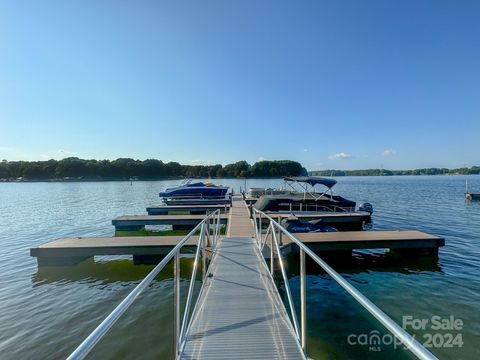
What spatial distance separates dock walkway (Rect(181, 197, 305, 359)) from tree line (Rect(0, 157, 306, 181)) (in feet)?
353

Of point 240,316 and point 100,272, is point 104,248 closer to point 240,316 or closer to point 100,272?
point 100,272

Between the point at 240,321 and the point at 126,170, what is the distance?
126376mm

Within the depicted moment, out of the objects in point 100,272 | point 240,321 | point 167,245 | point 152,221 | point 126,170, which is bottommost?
point 100,272

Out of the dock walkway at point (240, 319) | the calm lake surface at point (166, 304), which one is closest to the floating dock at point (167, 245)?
the calm lake surface at point (166, 304)

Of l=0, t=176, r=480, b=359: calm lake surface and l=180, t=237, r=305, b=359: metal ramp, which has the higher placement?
l=180, t=237, r=305, b=359: metal ramp

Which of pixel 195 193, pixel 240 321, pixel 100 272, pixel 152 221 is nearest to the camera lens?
pixel 240 321

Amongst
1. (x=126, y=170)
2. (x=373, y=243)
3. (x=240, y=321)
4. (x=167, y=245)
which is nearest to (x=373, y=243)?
(x=373, y=243)

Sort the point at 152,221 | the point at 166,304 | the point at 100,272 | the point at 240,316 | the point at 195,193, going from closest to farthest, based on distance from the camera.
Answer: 1. the point at 240,316
2. the point at 166,304
3. the point at 100,272
4. the point at 152,221
5. the point at 195,193

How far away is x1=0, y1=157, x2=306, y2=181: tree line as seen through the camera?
118637mm

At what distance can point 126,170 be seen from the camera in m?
122

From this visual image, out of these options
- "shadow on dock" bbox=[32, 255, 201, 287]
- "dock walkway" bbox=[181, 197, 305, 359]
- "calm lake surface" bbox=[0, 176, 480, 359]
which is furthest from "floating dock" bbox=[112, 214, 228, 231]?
"dock walkway" bbox=[181, 197, 305, 359]

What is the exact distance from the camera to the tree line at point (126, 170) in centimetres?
11864

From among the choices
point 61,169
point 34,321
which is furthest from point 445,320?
point 61,169

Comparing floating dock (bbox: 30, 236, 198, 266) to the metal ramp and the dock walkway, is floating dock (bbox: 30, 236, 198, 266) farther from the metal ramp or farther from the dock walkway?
the metal ramp
